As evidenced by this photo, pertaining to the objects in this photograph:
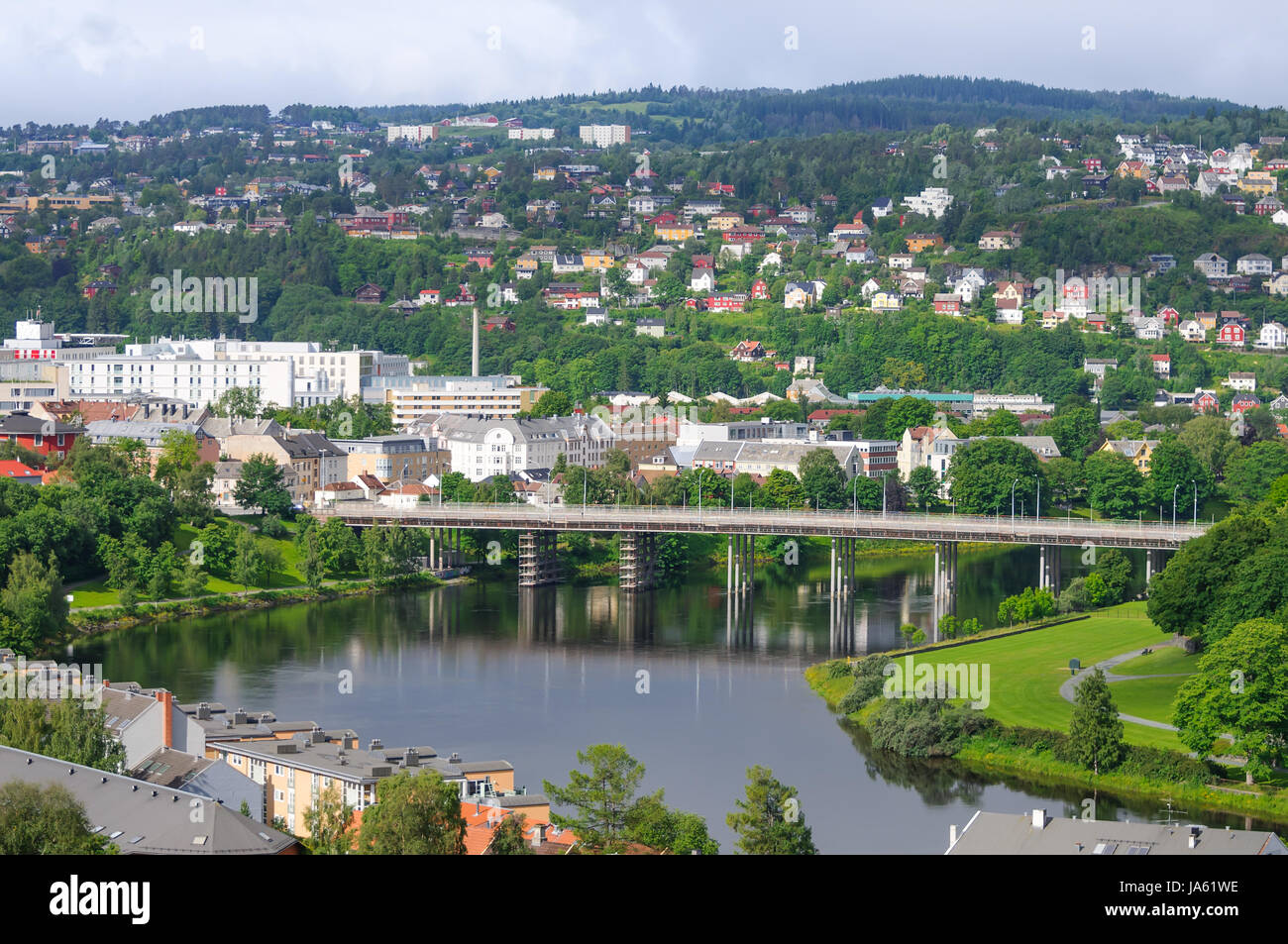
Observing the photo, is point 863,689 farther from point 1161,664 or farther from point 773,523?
point 773,523

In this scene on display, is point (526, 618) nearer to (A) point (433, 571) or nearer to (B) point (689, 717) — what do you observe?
(A) point (433, 571)

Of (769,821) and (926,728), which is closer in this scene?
(769,821)

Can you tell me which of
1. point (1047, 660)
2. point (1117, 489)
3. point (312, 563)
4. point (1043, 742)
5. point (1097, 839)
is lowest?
point (1043, 742)

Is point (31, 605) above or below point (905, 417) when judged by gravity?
below

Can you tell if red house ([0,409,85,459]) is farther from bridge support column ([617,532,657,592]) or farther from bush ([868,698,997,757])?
bush ([868,698,997,757])

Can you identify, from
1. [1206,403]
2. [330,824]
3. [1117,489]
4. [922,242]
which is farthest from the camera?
[922,242]

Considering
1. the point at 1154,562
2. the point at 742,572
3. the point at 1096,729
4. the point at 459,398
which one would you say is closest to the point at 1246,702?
the point at 1096,729

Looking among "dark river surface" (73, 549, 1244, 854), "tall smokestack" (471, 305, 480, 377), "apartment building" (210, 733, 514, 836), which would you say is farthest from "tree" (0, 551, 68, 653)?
"tall smokestack" (471, 305, 480, 377)
